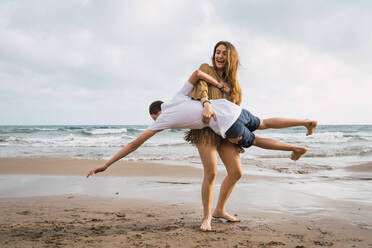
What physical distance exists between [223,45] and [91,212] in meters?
2.38

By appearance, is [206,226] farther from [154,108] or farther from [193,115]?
[154,108]

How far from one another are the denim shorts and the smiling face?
50 centimetres

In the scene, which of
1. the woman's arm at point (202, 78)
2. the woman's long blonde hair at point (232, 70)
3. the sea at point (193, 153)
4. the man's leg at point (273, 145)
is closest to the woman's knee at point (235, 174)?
the man's leg at point (273, 145)

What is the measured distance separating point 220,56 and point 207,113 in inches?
25.8

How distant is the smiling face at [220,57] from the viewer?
116 inches

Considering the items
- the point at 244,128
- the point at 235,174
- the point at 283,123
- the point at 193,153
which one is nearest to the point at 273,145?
the point at 283,123

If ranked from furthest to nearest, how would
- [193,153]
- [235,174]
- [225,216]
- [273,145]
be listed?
[193,153] < [225,216] < [235,174] < [273,145]

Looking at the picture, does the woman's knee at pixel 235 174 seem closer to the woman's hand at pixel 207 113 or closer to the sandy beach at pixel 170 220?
the sandy beach at pixel 170 220

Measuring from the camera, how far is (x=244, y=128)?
2750 mm

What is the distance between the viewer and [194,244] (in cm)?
252

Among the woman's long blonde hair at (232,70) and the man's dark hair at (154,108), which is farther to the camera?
the man's dark hair at (154,108)

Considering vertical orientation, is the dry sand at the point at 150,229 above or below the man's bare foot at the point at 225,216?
below

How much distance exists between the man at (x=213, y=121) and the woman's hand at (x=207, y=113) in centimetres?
2

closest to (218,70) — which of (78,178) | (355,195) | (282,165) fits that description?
(355,195)
